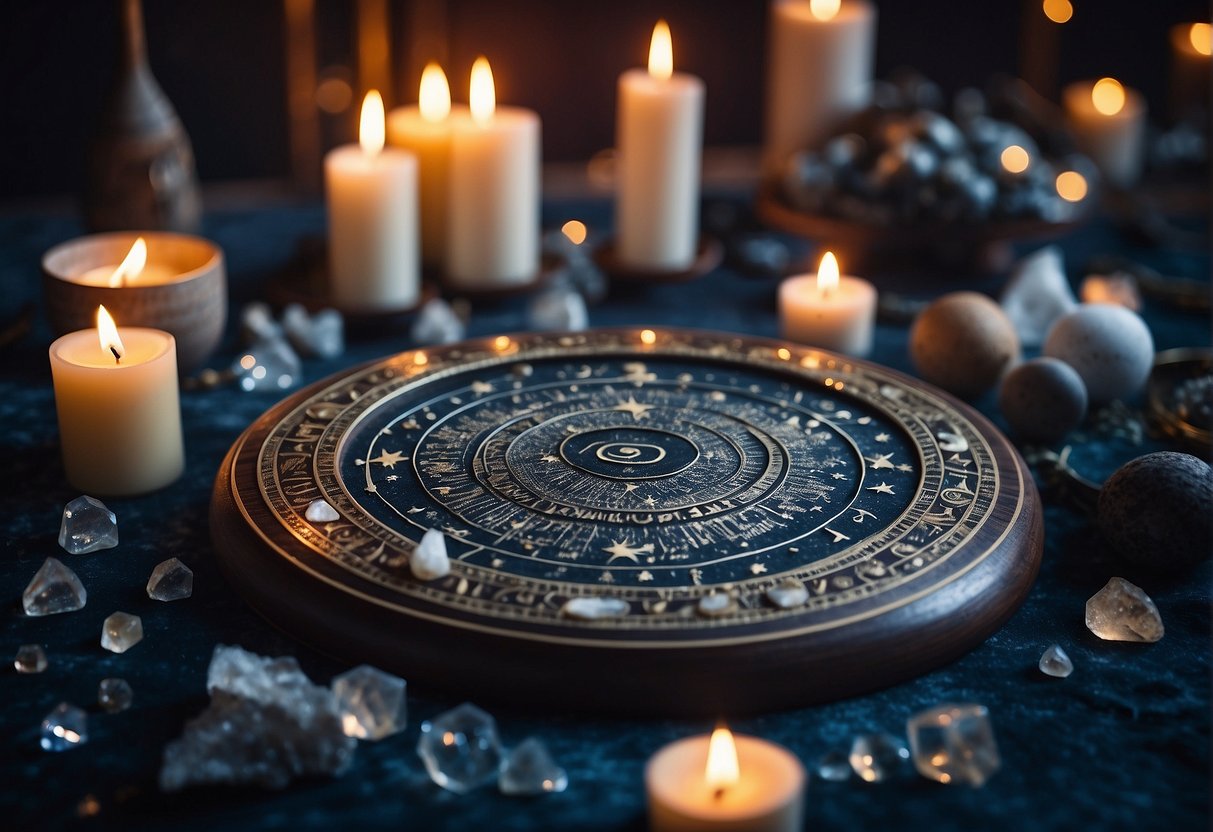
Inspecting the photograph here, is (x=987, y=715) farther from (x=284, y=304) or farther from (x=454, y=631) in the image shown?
(x=284, y=304)

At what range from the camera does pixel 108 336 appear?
1.55 m

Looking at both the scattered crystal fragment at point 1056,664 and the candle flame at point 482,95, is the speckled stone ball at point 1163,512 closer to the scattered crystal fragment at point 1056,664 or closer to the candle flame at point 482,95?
the scattered crystal fragment at point 1056,664

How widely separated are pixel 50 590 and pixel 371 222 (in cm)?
87

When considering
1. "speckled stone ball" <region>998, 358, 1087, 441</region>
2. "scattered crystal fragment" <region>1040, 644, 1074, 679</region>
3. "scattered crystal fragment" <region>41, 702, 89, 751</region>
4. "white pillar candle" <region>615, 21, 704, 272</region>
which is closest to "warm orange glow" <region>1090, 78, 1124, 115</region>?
"white pillar candle" <region>615, 21, 704, 272</region>

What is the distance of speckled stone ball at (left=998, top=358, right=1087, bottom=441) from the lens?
1.69 meters

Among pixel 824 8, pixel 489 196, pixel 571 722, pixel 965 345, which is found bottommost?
pixel 571 722

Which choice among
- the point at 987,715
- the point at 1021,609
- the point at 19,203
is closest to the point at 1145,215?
the point at 1021,609

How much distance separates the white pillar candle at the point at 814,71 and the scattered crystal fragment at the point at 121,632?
157 centimetres

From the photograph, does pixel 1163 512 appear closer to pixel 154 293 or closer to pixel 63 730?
pixel 63 730

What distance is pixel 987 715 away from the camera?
115 centimetres

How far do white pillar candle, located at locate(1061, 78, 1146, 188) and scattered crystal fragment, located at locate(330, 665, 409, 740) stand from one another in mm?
2121

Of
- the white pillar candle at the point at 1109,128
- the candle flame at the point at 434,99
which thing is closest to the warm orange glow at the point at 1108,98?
the white pillar candle at the point at 1109,128

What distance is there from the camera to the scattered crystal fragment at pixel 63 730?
1.13 meters

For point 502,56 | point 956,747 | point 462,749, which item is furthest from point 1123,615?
point 502,56
